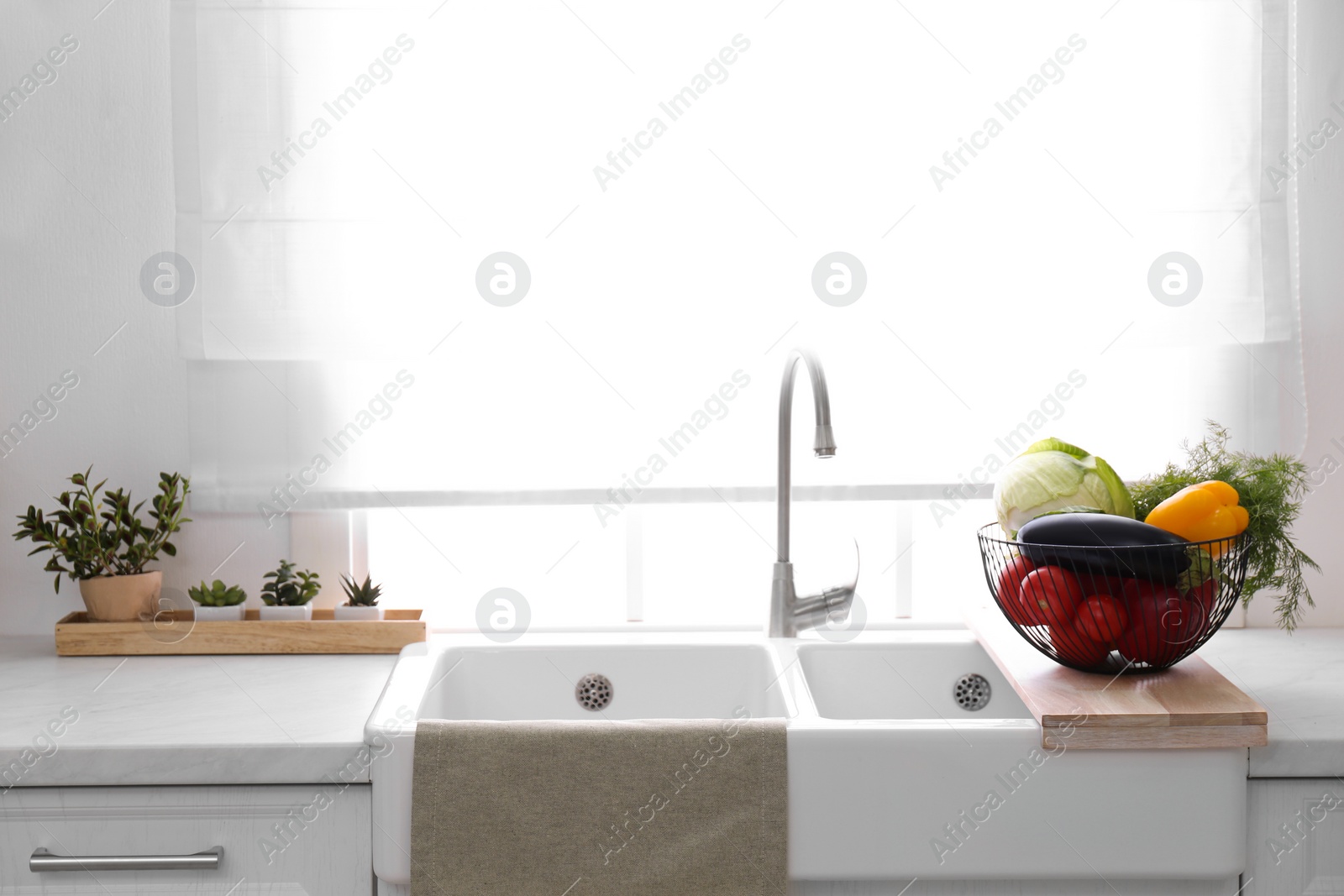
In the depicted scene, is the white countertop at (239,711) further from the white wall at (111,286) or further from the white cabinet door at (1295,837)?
the white wall at (111,286)

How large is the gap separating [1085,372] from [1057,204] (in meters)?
0.24

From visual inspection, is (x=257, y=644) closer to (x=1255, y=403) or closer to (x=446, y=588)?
(x=446, y=588)

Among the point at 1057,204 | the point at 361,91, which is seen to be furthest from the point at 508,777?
the point at 1057,204

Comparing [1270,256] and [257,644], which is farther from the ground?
[1270,256]

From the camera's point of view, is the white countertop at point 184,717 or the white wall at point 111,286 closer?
the white countertop at point 184,717

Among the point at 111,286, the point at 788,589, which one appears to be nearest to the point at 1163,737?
the point at 788,589

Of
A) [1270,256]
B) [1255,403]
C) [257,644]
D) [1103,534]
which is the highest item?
[1270,256]

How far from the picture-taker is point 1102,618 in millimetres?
1039

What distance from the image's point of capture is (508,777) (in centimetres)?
100

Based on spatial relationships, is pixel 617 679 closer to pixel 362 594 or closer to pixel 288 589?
pixel 362 594

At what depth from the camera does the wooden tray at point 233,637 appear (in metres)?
1.37

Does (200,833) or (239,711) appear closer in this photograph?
(200,833)

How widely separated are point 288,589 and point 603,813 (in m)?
0.67

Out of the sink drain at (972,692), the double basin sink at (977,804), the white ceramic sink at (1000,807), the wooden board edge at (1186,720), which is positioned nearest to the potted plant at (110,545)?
the double basin sink at (977,804)
